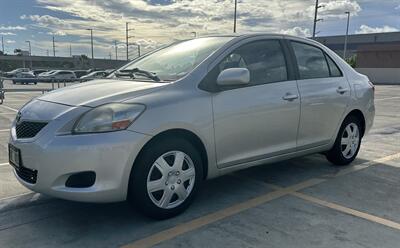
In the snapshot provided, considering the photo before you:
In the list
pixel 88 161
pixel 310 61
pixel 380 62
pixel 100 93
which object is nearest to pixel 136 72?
pixel 100 93

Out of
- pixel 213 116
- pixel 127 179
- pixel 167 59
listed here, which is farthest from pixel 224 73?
pixel 127 179

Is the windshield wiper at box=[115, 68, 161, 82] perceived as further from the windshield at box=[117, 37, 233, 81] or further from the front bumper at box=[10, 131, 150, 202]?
the front bumper at box=[10, 131, 150, 202]

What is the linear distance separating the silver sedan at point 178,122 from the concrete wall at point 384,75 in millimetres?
40259

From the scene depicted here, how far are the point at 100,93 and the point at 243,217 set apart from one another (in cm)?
167

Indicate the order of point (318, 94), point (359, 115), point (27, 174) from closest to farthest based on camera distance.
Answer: point (27, 174) < point (318, 94) < point (359, 115)

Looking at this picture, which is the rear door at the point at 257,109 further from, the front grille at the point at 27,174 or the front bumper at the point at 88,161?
the front grille at the point at 27,174

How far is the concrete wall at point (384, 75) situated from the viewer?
40.5 m

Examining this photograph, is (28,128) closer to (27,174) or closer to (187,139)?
(27,174)

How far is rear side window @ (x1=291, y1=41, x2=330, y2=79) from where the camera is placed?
4546 mm

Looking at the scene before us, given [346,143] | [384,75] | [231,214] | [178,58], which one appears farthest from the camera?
[384,75]

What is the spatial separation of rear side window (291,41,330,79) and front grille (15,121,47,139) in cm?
284

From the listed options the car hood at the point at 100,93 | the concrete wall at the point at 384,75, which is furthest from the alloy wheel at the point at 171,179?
the concrete wall at the point at 384,75

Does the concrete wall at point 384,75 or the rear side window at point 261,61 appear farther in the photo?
the concrete wall at point 384,75

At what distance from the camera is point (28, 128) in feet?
10.6
